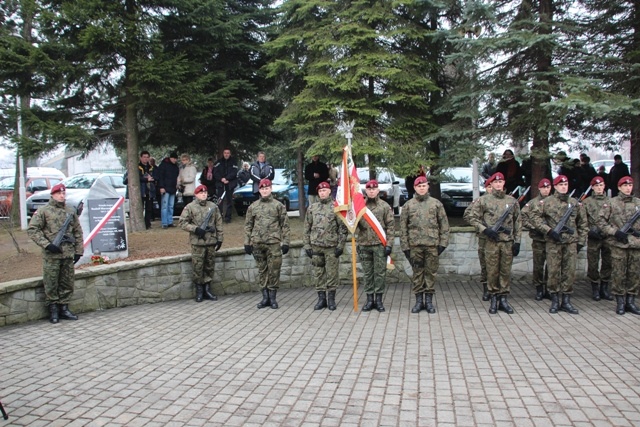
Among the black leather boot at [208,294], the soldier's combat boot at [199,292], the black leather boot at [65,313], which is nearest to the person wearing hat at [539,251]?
the black leather boot at [208,294]

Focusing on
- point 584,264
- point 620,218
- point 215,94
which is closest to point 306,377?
point 620,218

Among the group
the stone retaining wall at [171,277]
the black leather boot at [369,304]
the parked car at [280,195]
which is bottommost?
the black leather boot at [369,304]

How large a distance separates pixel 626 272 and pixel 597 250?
47.9 inches

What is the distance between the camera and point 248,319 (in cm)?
830

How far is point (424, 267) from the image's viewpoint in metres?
8.70

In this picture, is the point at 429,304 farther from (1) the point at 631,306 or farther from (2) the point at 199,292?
(2) the point at 199,292

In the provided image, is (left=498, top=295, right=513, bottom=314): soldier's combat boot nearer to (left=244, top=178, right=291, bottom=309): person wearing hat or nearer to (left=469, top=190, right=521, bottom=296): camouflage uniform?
(left=469, top=190, right=521, bottom=296): camouflage uniform

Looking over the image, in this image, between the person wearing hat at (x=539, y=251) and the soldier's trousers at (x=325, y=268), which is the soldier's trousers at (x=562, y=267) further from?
the soldier's trousers at (x=325, y=268)

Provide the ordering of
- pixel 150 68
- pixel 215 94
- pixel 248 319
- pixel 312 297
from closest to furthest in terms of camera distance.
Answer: pixel 248 319
pixel 312 297
pixel 150 68
pixel 215 94

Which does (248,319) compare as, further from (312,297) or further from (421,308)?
(421,308)

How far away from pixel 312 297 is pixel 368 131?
15.2 ft

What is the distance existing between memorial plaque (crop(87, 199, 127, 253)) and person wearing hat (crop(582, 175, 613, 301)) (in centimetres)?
831

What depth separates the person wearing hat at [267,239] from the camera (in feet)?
29.9

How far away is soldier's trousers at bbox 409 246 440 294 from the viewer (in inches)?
338
